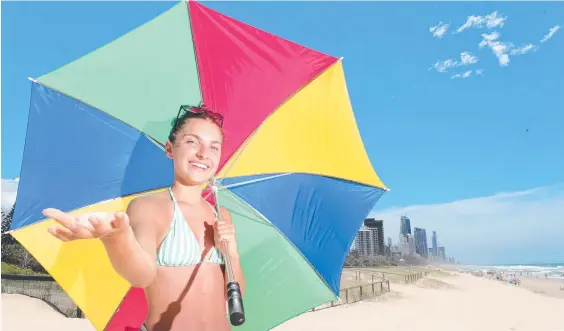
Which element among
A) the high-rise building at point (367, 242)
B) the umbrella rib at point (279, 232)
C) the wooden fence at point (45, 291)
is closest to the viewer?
the umbrella rib at point (279, 232)

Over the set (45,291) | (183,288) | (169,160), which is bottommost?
(45,291)

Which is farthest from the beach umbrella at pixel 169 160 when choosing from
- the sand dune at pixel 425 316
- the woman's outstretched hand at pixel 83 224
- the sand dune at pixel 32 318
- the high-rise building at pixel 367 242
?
the high-rise building at pixel 367 242

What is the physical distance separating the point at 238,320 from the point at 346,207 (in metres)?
2.23

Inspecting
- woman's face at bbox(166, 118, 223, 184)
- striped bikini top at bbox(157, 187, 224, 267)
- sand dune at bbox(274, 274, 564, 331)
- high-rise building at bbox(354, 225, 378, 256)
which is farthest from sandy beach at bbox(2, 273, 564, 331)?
high-rise building at bbox(354, 225, 378, 256)

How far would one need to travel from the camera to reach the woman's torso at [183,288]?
3072mm

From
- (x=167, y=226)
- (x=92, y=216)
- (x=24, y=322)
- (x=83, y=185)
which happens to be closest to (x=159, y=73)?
(x=83, y=185)

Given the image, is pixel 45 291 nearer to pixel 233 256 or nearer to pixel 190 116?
pixel 233 256

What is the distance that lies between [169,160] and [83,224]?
65.5 inches

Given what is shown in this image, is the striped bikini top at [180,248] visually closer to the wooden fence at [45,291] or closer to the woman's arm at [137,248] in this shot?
the woman's arm at [137,248]

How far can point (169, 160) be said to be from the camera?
11.9ft

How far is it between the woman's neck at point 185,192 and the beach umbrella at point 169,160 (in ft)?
0.68

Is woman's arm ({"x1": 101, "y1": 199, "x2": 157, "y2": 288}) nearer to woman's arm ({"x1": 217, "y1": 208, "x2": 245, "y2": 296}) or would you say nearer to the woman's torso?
the woman's torso

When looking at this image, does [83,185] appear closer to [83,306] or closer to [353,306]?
[83,306]

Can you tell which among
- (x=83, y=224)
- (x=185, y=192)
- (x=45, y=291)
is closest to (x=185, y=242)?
(x=185, y=192)
